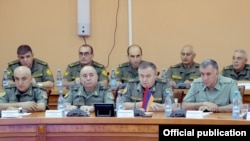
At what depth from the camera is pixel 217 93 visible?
5172 millimetres

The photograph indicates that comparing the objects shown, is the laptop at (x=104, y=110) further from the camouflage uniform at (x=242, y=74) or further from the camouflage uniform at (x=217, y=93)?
the camouflage uniform at (x=242, y=74)

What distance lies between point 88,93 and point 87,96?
0.04 metres

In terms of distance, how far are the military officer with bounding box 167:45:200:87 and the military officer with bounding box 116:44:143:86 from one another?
461mm

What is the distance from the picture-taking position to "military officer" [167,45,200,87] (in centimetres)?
723

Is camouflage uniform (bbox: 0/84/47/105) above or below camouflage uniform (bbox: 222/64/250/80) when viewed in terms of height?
below

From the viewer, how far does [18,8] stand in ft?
26.3

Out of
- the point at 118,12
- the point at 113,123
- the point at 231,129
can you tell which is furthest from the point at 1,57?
the point at 231,129

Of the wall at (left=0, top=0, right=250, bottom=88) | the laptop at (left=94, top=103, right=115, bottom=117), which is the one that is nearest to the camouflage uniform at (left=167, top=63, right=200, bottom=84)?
the wall at (left=0, top=0, right=250, bottom=88)

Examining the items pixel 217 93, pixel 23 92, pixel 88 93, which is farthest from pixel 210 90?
pixel 23 92

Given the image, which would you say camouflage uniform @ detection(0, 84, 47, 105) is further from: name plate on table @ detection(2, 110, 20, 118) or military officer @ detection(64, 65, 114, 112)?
name plate on table @ detection(2, 110, 20, 118)

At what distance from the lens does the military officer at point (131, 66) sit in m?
7.09

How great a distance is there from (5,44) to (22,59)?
1.32 meters

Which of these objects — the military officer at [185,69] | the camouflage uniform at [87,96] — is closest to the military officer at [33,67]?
the camouflage uniform at [87,96]
